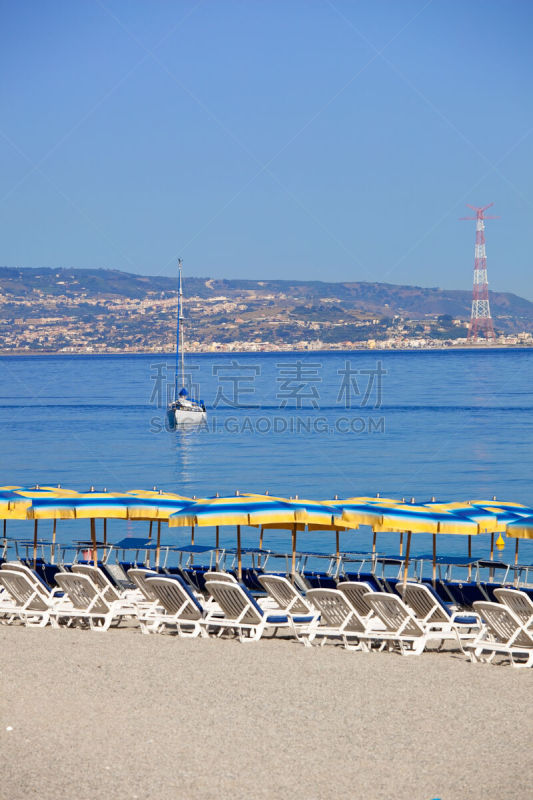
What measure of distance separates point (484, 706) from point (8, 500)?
6956mm

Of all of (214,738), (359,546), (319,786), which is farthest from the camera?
(359,546)

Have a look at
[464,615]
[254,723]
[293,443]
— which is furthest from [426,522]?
[293,443]

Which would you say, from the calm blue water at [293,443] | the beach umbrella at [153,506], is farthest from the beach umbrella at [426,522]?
the calm blue water at [293,443]

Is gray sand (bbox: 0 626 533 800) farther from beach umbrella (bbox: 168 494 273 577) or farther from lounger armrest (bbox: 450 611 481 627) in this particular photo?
beach umbrella (bbox: 168 494 273 577)

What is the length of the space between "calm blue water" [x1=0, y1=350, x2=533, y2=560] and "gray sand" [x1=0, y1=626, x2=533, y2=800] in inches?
514

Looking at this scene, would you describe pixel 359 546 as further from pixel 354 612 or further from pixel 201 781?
pixel 201 781

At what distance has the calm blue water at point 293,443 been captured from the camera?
118 feet

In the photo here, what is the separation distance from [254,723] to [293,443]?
4723 centimetres

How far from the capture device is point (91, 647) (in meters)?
9.65

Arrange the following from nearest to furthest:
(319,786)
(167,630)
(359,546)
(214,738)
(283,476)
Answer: (319,786), (214,738), (167,630), (359,546), (283,476)

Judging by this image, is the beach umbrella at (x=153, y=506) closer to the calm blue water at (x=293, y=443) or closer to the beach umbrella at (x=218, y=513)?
the beach umbrella at (x=218, y=513)

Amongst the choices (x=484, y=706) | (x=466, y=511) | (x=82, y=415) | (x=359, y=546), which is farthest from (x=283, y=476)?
(x=82, y=415)

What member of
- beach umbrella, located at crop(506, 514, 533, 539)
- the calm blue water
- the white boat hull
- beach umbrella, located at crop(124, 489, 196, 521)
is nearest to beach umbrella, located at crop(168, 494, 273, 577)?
beach umbrella, located at crop(124, 489, 196, 521)

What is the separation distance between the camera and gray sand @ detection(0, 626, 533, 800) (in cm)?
616
